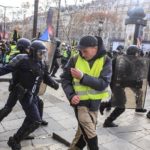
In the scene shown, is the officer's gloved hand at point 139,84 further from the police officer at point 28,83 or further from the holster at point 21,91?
the holster at point 21,91

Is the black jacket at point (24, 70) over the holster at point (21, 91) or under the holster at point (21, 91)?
over

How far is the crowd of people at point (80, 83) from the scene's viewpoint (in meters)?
3.64

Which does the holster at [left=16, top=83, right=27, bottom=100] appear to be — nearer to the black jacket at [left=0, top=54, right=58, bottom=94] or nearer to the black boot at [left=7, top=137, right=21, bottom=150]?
the black jacket at [left=0, top=54, right=58, bottom=94]

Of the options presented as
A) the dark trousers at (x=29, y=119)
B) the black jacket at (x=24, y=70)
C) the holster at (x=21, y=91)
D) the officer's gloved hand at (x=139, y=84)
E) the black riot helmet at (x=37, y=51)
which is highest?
the black riot helmet at (x=37, y=51)

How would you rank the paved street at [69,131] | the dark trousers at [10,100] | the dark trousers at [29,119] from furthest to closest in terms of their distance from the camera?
1. the paved street at [69,131]
2. the dark trousers at [10,100]
3. the dark trousers at [29,119]

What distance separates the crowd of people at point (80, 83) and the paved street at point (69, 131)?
235 mm

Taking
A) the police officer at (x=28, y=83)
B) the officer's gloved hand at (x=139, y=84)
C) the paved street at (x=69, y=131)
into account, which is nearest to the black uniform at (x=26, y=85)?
the police officer at (x=28, y=83)

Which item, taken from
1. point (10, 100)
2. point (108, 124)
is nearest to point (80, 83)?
point (10, 100)

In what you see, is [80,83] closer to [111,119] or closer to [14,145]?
[14,145]

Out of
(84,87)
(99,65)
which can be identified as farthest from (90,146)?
(99,65)

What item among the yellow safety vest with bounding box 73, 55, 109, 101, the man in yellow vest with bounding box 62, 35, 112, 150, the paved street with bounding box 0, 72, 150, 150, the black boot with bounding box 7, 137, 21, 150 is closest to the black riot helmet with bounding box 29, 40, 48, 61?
the man in yellow vest with bounding box 62, 35, 112, 150

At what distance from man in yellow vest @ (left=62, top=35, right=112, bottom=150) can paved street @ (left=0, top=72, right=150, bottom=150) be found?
1.27 metres

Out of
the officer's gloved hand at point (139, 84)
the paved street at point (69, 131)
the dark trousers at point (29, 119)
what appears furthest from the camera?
the officer's gloved hand at point (139, 84)

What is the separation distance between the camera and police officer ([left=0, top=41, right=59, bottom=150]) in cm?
453
